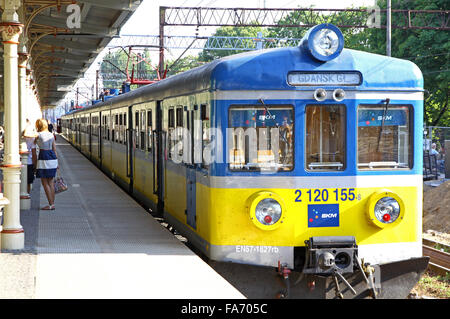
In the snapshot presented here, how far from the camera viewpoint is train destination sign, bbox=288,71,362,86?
8062 millimetres

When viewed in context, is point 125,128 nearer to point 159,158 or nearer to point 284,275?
point 159,158

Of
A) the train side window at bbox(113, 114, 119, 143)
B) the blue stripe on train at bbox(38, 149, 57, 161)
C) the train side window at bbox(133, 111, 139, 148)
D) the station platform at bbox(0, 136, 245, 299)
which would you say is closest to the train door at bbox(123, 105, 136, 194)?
the train side window at bbox(133, 111, 139, 148)

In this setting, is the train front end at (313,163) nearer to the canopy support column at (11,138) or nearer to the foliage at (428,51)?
the canopy support column at (11,138)

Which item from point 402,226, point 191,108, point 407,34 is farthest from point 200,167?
point 407,34

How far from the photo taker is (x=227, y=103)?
26.2 ft

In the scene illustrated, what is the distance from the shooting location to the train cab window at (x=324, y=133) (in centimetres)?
807

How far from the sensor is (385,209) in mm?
8156

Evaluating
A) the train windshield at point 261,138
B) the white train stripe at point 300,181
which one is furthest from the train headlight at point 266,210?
the train windshield at point 261,138

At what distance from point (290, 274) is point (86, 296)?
2.33m

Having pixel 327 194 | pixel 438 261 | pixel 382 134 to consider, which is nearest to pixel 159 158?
pixel 327 194

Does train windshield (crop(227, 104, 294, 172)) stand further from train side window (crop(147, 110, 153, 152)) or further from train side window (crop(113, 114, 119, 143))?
train side window (crop(113, 114, 119, 143))

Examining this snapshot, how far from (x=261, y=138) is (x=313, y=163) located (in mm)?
643

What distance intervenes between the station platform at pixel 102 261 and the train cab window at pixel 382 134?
212 cm
